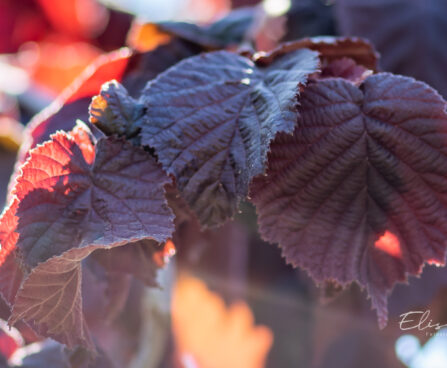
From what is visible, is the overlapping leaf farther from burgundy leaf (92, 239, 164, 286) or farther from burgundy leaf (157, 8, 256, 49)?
burgundy leaf (157, 8, 256, 49)

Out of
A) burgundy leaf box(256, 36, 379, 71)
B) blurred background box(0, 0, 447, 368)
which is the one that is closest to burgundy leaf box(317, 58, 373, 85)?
burgundy leaf box(256, 36, 379, 71)

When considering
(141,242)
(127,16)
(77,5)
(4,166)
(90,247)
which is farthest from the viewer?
(77,5)

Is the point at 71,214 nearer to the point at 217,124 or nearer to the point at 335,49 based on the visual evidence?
the point at 217,124

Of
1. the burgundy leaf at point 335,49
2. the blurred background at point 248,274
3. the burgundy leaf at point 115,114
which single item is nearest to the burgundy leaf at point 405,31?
the blurred background at point 248,274

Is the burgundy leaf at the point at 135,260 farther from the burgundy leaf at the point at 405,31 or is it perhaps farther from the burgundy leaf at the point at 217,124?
the burgundy leaf at the point at 405,31

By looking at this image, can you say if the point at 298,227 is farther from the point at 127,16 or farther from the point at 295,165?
the point at 127,16

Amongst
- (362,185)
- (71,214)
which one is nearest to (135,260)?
(71,214)

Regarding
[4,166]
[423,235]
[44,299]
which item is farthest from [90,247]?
[4,166]

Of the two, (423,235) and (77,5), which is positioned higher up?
(77,5)
